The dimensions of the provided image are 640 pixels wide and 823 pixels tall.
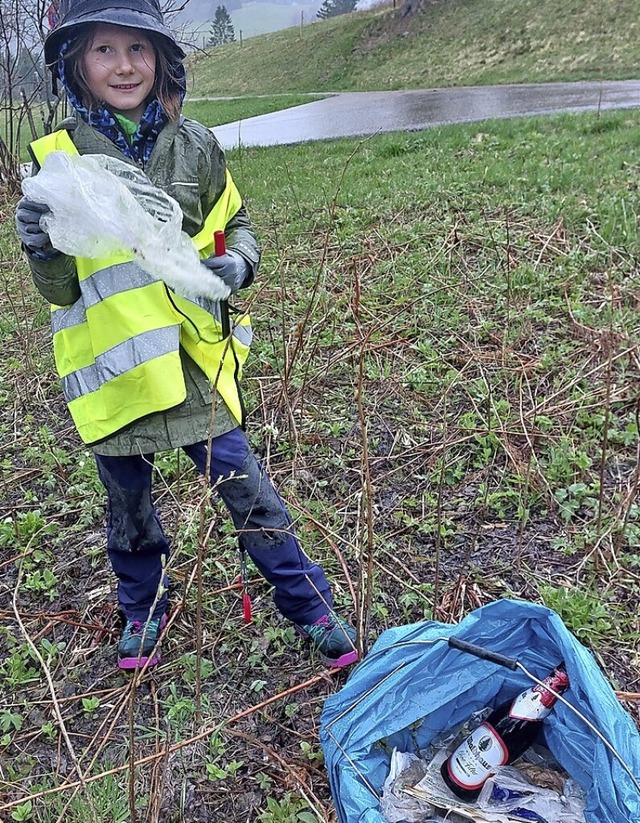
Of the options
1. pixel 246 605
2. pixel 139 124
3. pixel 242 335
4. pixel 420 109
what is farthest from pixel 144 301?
pixel 420 109

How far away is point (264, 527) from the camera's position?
1941 mm

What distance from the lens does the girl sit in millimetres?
1668

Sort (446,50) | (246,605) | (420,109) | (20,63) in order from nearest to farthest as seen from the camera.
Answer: (246,605)
(20,63)
(420,109)
(446,50)

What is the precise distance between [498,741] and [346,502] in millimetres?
1139

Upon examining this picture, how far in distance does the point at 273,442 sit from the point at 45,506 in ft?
3.33

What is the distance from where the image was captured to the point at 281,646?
7.06 feet

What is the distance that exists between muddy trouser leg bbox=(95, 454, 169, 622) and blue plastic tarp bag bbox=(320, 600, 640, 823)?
2.38 ft

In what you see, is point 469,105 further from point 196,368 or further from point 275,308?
point 196,368

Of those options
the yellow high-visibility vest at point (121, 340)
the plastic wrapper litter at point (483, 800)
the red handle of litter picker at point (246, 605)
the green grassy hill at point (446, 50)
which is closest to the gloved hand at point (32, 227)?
the yellow high-visibility vest at point (121, 340)

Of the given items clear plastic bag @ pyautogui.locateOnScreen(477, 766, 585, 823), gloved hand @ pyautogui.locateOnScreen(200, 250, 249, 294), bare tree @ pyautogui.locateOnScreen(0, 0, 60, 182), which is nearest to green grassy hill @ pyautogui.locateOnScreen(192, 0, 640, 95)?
bare tree @ pyautogui.locateOnScreen(0, 0, 60, 182)

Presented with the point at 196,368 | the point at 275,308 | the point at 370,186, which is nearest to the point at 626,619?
the point at 196,368

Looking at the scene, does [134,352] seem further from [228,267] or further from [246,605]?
[246,605]

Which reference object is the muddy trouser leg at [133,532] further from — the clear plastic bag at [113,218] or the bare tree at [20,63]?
the bare tree at [20,63]

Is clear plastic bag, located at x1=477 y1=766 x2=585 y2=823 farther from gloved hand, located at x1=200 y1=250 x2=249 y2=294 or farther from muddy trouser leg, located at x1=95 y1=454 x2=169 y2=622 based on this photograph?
gloved hand, located at x1=200 y1=250 x2=249 y2=294
